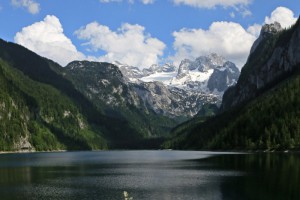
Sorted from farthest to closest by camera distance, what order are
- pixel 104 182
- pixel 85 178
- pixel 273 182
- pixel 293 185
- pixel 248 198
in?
pixel 85 178, pixel 104 182, pixel 273 182, pixel 293 185, pixel 248 198

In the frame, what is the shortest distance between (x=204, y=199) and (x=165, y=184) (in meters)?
24.7

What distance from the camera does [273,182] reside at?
314 ft

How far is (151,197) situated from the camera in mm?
83500

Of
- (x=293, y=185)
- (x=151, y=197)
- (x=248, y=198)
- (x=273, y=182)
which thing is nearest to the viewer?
(x=248, y=198)

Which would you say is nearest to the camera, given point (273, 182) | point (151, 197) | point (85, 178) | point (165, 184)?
point (151, 197)

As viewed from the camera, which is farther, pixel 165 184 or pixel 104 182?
pixel 104 182

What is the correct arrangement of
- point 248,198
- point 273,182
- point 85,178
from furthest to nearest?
1. point 85,178
2. point 273,182
3. point 248,198

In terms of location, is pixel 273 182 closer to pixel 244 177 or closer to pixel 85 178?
pixel 244 177

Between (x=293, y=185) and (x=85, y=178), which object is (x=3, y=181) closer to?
(x=85, y=178)

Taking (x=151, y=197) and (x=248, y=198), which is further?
(x=151, y=197)

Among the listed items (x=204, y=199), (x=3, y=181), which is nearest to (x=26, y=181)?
(x=3, y=181)

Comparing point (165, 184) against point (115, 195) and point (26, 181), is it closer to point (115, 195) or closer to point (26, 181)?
point (115, 195)

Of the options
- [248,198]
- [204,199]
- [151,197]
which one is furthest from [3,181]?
[248,198]

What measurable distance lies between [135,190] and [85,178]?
31348mm
